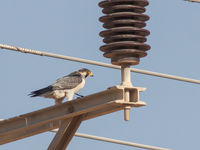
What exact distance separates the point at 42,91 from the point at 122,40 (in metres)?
4.35

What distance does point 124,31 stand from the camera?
11.6m

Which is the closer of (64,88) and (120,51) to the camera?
(120,51)

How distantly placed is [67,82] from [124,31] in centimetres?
513

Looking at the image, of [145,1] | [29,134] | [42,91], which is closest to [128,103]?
[145,1]

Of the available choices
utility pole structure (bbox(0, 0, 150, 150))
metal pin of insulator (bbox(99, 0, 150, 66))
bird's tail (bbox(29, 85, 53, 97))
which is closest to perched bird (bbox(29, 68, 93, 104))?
bird's tail (bbox(29, 85, 53, 97))

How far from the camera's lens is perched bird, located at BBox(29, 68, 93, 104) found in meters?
15.9

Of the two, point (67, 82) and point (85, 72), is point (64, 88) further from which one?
point (85, 72)

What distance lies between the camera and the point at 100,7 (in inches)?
472

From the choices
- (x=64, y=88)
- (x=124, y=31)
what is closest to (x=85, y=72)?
(x=64, y=88)

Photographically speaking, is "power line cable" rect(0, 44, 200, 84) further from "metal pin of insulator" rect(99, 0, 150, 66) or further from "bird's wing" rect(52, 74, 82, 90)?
"metal pin of insulator" rect(99, 0, 150, 66)

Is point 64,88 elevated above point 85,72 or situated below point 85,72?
below

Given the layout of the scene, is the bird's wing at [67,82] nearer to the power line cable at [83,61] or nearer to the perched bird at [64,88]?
the perched bird at [64,88]

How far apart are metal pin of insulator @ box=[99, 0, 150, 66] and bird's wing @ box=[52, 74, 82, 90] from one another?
4492 millimetres

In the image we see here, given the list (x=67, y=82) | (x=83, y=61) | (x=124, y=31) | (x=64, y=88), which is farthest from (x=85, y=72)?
(x=124, y=31)
